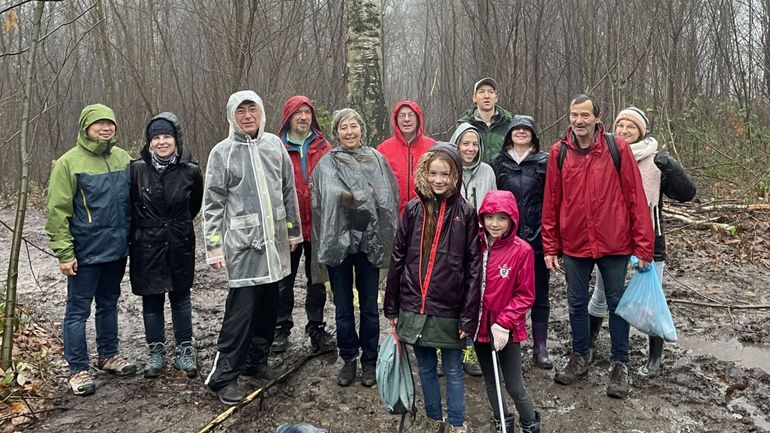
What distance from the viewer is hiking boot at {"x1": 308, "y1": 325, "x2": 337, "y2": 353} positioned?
15.8ft

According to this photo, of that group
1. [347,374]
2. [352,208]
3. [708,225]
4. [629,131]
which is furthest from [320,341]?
[708,225]

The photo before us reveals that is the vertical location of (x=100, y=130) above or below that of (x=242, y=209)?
above

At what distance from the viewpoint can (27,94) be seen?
401 cm

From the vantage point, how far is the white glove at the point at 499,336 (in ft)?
10.2

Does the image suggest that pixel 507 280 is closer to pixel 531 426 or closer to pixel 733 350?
pixel 531 426

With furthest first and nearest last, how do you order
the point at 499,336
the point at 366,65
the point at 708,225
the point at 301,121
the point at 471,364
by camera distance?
the point at 708,225
the point at 366,65
the point at 301,121
the point at 471,364
the point at 499,336

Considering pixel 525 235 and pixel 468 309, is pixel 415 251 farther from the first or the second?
pixel 525 235

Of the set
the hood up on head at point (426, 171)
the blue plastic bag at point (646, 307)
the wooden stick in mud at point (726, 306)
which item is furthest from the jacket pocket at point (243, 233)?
the wooden stick in mud at point (726, 306)

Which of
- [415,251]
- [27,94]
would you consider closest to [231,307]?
[415,251]

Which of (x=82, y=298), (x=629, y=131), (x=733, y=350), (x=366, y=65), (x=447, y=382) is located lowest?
(x=733, y=350)

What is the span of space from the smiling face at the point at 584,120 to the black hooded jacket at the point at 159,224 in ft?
9.46

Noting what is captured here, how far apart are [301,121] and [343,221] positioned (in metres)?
1.00

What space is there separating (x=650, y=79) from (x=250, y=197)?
10.6 m

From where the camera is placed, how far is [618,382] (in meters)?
3.97
